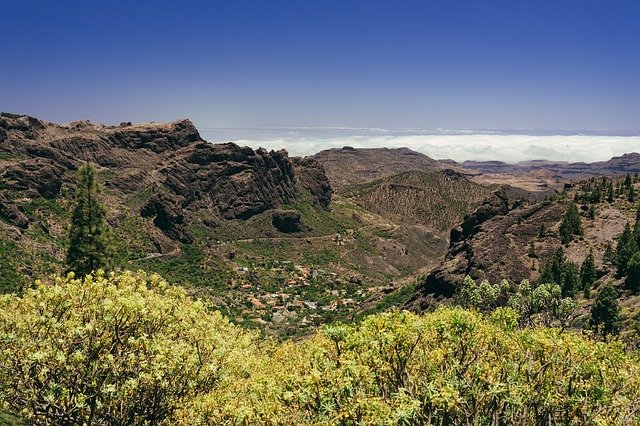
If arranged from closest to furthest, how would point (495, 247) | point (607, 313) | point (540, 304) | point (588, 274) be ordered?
point (607, 313)
point (540, 304)
point (588, 274)
point (495, 247)

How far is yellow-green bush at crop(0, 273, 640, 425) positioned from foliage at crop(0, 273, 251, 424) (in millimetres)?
62

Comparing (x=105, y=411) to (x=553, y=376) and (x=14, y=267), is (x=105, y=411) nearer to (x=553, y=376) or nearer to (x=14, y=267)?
(x=553, y=376)

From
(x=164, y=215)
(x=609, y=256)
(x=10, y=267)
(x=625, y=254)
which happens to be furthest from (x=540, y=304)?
(x=164, y=215)

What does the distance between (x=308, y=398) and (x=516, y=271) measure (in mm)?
104814

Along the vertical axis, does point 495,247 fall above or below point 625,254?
below

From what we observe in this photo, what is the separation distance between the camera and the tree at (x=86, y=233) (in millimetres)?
63188

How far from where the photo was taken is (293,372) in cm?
2170

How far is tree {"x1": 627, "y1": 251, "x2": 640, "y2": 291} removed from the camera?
3147 inches

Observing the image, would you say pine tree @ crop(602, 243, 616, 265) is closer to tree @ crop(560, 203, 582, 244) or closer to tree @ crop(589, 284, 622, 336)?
tree @ crop(560, 203, 582, 244)

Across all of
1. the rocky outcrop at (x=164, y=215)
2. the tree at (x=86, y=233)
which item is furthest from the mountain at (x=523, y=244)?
the rocky outcrop at (x=164, y=215)

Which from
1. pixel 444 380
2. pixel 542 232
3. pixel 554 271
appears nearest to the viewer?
pixel 444 380

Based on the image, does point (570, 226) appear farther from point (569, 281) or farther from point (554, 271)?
point (569, 281)

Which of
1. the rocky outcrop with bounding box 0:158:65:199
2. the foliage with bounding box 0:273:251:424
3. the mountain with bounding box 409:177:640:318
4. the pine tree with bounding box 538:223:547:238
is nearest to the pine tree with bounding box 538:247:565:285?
the mountain with bounding box 409:177:640:318

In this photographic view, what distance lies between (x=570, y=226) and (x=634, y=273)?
39.2 m
